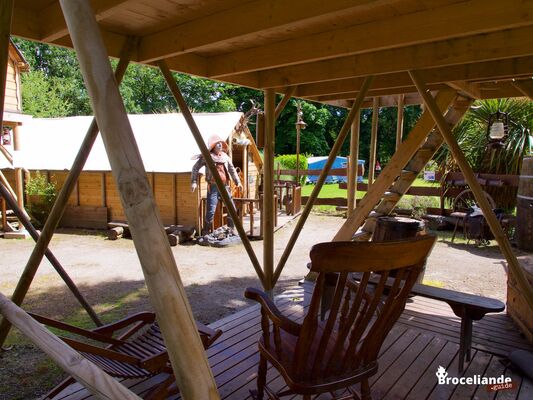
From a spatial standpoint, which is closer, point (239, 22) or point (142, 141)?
point (239, 22)

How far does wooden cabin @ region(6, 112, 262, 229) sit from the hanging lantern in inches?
249

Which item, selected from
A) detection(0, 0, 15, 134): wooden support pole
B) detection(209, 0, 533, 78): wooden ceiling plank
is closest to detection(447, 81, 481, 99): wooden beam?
detection(209, 0, 533, 78): wooden ceiling plank

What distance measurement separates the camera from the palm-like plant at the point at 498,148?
9.35 metres

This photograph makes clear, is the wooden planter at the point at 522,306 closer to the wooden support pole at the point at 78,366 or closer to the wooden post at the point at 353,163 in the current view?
the wooden post at the point at 353,163

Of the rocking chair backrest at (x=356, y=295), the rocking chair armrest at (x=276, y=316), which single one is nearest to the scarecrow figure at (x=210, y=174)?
the rocking chair armrest at (x=276, y=316)

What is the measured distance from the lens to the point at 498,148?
9.45m

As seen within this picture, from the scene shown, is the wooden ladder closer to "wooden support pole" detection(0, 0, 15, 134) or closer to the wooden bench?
the wooden bench

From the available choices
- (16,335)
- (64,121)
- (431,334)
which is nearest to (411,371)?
(431,334)

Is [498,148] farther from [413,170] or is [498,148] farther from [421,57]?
[421,57]

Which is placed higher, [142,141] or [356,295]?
[142,141]

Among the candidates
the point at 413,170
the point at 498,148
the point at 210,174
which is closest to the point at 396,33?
the point at 413,170

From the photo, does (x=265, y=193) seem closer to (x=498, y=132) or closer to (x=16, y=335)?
(x=16, y=335)

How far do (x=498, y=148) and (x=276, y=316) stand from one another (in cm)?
963

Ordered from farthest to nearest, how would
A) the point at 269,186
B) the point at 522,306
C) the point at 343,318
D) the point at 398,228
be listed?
the point at 269,186 < the point at 398,228 < the point at 522,306 < the point at 343,318
